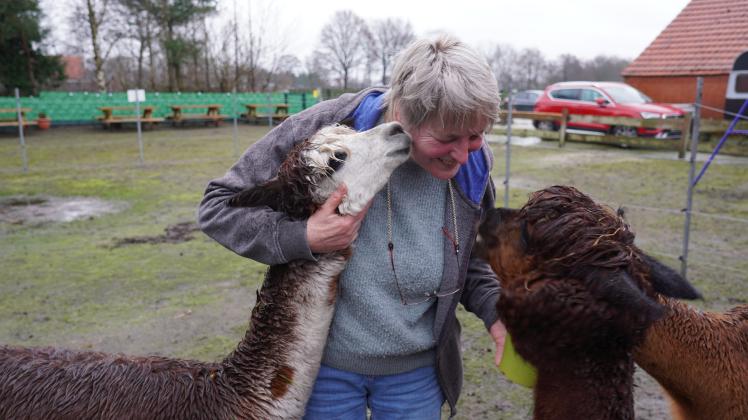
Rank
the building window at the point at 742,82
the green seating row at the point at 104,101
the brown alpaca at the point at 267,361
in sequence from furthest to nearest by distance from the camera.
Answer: the green seating row at the point at 104,101
the building window at the point at 742,82
the brown alpaca at the point at 267,361

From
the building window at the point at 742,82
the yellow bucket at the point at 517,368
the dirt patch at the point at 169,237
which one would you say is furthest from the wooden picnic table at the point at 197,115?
the yellow bucket at the point at 517,368

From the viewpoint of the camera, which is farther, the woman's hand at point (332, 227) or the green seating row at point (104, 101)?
the green seating row at point (104, 101)

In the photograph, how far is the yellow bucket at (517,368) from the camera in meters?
1.93

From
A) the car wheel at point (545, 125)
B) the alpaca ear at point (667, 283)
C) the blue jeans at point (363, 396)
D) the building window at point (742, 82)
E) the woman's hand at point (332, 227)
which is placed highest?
the building window at point (742, 82)

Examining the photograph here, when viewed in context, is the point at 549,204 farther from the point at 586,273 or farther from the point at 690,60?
the point at 690,60

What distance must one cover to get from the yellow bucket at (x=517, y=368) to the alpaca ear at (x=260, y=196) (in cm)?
89

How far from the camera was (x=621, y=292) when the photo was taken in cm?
171

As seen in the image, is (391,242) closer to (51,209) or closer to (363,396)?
(363,396)

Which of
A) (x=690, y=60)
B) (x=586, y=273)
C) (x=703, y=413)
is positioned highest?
(x=690, y=60)

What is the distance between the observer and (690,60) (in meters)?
19.1

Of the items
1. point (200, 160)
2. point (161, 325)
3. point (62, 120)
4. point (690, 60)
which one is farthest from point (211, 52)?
point (161, 325)

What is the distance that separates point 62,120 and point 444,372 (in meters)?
25.8

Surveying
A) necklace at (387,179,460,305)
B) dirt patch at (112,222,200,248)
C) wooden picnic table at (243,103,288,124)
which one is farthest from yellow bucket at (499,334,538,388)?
wooden picnic table at (243,103,288,124)

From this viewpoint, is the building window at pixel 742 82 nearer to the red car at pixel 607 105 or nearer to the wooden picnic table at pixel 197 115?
the red car at pixel 607 105
